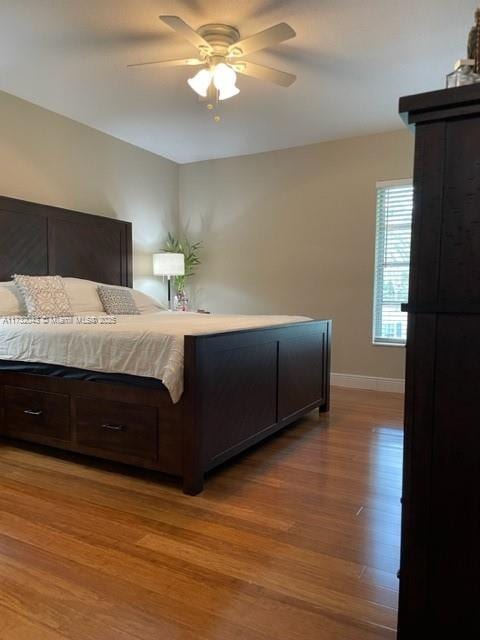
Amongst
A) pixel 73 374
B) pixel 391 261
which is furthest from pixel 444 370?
pixel 391 261

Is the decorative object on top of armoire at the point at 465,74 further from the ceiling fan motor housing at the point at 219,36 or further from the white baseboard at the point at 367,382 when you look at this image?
the white baseboard at the point at 367,382

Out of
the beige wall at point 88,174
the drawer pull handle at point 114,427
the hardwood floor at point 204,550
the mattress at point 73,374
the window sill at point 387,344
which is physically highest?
the beige wall at point 88,174

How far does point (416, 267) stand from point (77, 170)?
3983 mm

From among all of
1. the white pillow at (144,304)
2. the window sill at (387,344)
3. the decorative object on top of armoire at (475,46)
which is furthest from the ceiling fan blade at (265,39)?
the window sill at (387,344)

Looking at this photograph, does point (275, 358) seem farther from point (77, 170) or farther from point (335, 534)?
point (77, 170)

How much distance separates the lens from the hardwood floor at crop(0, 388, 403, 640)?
4.27 ft

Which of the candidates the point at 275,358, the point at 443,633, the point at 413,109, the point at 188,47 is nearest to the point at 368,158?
the point at 188,47

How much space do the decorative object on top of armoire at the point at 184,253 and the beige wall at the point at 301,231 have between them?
0.12 m

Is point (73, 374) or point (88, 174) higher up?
point (88, 174)

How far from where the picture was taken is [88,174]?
429 centimetres

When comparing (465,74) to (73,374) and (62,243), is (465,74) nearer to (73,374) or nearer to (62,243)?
(73,374)

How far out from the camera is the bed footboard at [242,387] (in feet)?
6.90

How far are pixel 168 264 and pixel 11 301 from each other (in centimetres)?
192

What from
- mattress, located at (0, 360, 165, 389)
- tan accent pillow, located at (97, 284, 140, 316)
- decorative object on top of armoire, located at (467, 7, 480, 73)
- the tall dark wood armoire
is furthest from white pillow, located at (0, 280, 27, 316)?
decorative object on top of armoire, located at (467, 7, 480, 73)
